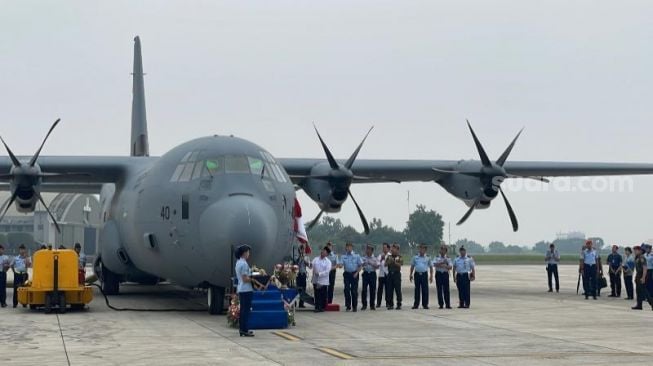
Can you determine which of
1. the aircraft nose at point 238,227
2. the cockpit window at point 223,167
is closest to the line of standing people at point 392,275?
the cockpit window at point 223,167

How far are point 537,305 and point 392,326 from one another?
22.0ft

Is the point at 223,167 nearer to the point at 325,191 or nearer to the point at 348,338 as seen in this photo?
the point at 348,338

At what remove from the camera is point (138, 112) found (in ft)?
95.2

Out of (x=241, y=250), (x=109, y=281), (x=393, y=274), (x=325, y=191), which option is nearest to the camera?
(x=241, y=250)

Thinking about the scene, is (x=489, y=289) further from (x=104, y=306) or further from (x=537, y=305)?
(x=104, y=306)

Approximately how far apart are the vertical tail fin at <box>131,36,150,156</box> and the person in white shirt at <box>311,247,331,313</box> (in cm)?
1104

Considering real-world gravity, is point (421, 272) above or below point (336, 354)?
above

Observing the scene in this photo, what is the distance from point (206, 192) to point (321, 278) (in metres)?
3.56

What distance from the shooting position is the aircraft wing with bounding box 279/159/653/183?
26375mm

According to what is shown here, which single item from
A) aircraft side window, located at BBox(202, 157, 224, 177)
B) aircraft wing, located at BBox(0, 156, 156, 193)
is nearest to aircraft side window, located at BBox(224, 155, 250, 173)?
aircraft side window, located at BBox(202, 157, 224, 177)

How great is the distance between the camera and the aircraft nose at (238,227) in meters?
15.4

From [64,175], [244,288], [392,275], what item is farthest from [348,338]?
[64,175]

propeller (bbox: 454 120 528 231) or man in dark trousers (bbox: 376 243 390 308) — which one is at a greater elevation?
propeller (bbox: 454 120 528 231)

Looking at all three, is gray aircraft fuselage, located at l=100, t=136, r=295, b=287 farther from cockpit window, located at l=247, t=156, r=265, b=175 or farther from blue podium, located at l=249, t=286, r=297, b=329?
blue podium, located at l=249, t=286, r=297, b=329
